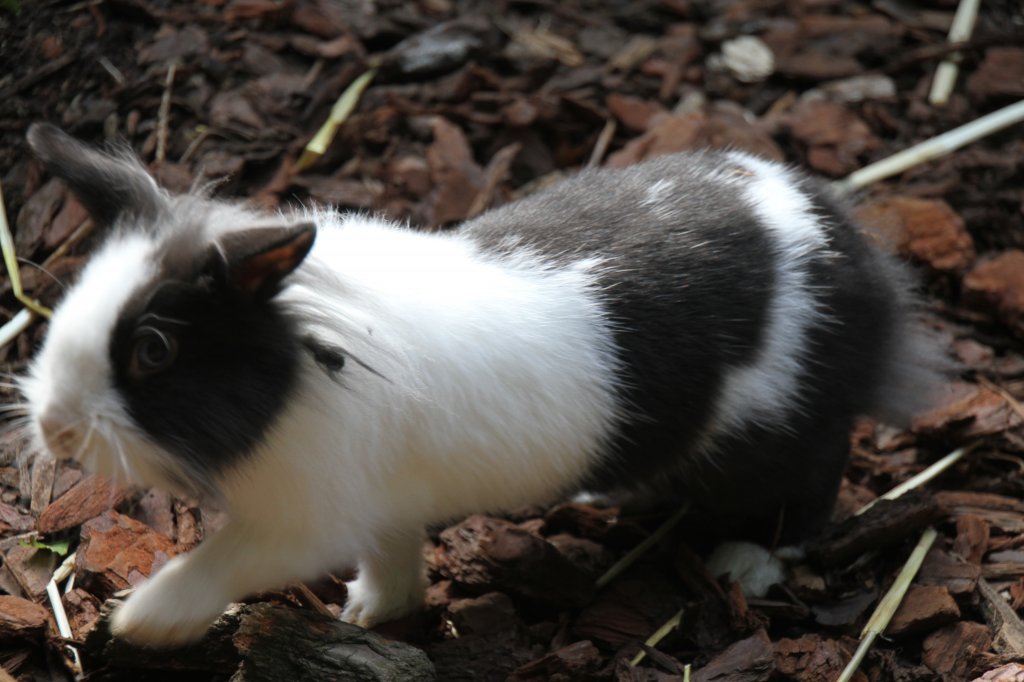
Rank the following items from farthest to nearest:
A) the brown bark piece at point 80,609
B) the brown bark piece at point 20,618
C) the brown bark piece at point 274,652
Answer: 1. the brown bark piece at point 80,609
2. the brown bark piece at point 20,618
3. the brown bark piece at point 274,652

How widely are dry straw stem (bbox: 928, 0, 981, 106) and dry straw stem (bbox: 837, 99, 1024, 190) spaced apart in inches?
11.2

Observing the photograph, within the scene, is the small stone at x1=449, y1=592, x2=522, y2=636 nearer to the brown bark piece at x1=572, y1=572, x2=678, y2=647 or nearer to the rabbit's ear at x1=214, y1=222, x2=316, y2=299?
the brown bark piece at x1=572, y1=572, x2=678, y2=647

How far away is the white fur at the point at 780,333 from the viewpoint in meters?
3.90

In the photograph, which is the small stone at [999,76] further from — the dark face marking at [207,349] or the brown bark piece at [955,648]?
the dark face marking at [207,349]

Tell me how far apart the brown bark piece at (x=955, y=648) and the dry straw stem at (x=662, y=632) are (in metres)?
0.86

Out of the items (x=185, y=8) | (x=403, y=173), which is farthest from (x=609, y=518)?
(x=185, y=8)

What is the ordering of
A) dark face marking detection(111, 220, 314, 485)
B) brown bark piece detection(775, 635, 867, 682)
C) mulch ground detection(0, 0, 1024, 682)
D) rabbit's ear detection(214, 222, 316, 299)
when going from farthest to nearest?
mulch ground detection(0, 0, 1024, 682), brown bark piece detection(775, 635, 867, 682), dark face marking detection(111, 220, 314, 485), rabbit's ear detection(214, 222, 316, 299)

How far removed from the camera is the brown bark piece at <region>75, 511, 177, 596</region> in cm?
376

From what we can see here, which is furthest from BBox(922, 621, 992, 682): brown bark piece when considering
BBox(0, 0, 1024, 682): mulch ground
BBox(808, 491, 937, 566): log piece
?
BBox(808, 491, 937, 566): log piece

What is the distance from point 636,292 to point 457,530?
1.24 metres

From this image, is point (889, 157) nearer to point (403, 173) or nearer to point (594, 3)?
point (594, 3)

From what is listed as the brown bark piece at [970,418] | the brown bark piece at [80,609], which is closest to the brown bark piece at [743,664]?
the brown bark piece at [970,418]

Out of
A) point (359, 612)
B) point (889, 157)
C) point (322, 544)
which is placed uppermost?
point (889, 157)

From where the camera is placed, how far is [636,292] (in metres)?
3.70
